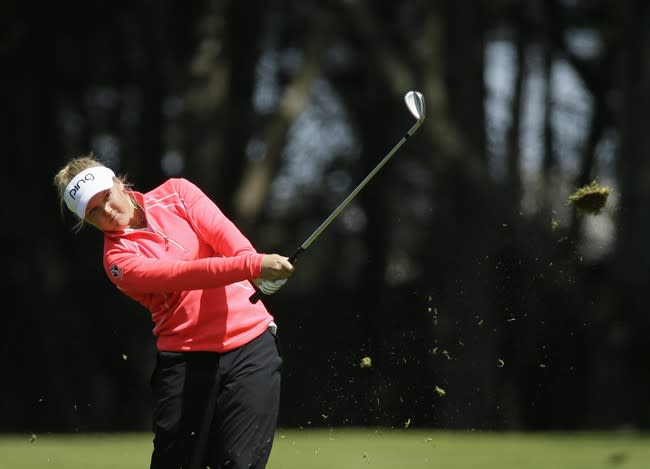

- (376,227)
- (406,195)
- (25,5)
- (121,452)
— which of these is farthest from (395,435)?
(406,195)

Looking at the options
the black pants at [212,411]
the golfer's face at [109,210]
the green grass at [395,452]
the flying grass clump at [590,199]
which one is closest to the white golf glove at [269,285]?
the black pants at [212,411]

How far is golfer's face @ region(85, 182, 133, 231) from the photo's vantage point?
5445mm

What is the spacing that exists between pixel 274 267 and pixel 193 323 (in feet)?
1.55

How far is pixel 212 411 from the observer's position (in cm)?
543

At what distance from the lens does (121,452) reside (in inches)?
444

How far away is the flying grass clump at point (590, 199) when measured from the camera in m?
7.19

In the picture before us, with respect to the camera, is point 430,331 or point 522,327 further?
point 522,327

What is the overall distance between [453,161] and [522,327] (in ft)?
10.0

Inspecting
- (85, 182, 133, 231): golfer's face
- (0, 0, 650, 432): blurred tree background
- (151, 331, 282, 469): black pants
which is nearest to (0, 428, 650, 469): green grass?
(0, 0, 650, 432): blurred tree background

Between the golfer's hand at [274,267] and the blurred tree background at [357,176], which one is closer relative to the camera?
the golfer's hand at [274,267]

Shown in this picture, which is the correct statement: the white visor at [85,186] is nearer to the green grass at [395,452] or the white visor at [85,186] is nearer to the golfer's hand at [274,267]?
the golfer's hand at [274,267]

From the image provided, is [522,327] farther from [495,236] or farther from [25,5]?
[25,5]

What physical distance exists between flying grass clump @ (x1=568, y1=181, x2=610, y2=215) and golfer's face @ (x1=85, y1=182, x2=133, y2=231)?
281 cm

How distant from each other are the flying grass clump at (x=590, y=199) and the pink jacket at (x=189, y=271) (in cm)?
231
